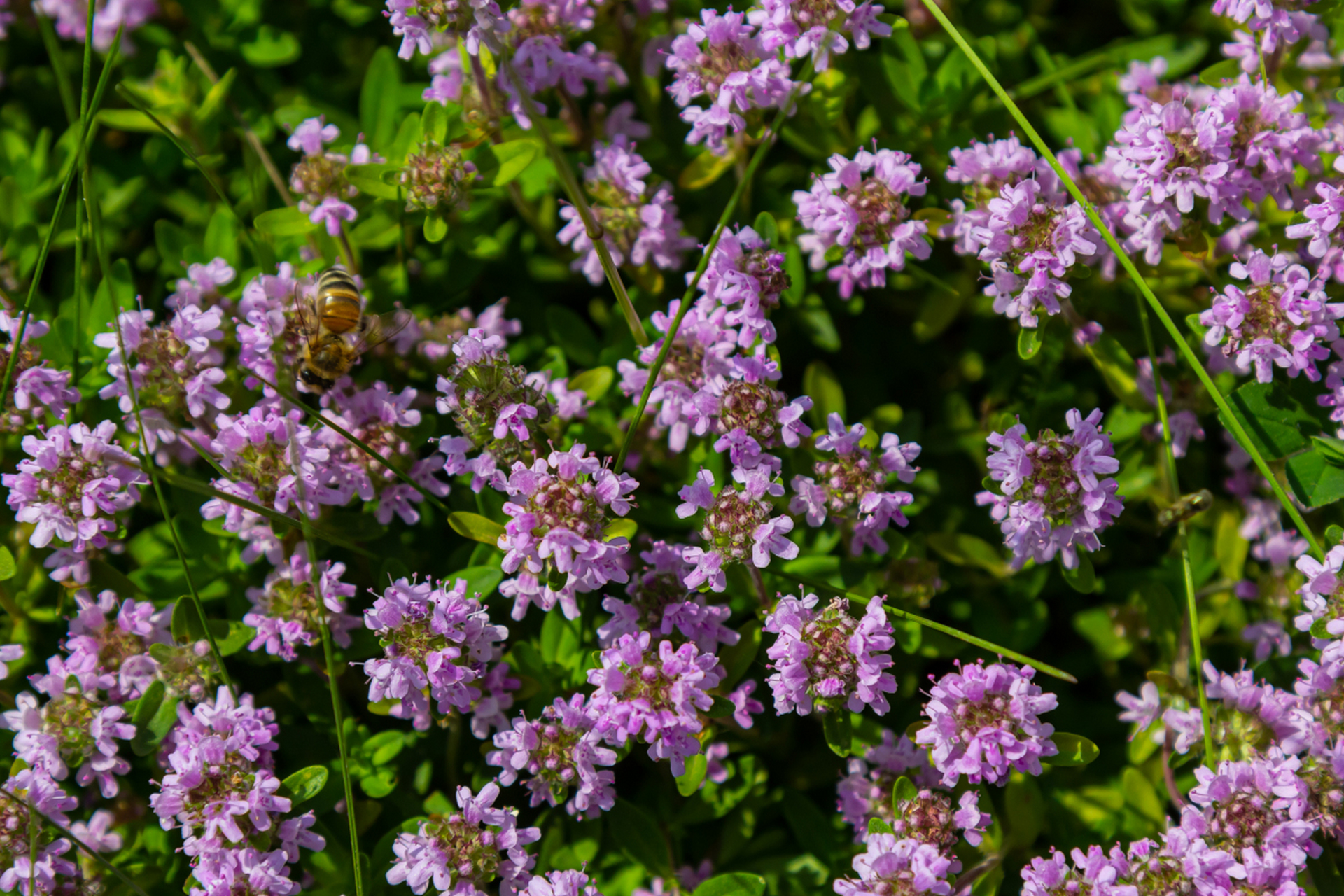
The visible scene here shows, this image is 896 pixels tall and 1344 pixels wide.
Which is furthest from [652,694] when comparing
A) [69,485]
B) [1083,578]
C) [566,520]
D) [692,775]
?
[69,485]

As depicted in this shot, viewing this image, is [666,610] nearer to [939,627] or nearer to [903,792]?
[939,627]

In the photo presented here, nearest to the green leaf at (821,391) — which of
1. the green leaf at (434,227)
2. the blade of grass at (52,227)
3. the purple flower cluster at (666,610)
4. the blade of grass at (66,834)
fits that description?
the purple flower cluster at (666,610)

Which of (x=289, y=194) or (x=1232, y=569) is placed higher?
(x=289, y=194)

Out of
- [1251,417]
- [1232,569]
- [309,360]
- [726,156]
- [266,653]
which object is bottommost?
[1232,569]

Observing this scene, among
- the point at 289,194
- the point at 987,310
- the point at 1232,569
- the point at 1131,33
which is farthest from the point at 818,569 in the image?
the point at 1131,33

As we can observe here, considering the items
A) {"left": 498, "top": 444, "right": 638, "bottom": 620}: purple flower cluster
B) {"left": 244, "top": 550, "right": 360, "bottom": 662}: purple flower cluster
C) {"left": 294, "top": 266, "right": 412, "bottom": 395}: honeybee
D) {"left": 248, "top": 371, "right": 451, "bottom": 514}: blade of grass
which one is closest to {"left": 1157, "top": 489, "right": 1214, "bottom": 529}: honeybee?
{"left": 498, "top": 444, "right": 638, "bottom": 620}: purple flower cluster

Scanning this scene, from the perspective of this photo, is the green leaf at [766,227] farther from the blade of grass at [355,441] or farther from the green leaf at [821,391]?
the blade of grass at [355,441]

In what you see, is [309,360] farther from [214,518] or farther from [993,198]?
[993,198]
